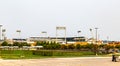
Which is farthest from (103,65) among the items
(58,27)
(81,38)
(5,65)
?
(81,38)

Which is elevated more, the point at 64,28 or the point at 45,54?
the point at 64,28

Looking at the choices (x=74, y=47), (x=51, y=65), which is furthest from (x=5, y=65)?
(x=74, y=47)

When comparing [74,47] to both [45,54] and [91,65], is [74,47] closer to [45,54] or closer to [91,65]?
[45,54]

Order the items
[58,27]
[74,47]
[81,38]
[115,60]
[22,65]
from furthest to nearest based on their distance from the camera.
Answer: [81,38], [58,27], [74,47], [115,60], [22,65]

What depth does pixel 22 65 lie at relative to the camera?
33781 mm

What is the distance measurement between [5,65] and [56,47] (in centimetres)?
6593

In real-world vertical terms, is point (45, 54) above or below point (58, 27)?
below

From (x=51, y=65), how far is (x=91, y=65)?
397cm

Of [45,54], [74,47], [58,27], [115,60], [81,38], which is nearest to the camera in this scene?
[115,60]

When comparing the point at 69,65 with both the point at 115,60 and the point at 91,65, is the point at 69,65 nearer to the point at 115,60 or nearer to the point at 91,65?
the point at 91,65

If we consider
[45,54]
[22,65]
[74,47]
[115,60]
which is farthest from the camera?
[74,47]

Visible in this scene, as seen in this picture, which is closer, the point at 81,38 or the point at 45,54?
the point at 45,54

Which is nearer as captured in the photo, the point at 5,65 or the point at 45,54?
the point at 5,65

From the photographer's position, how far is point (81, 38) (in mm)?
185125
